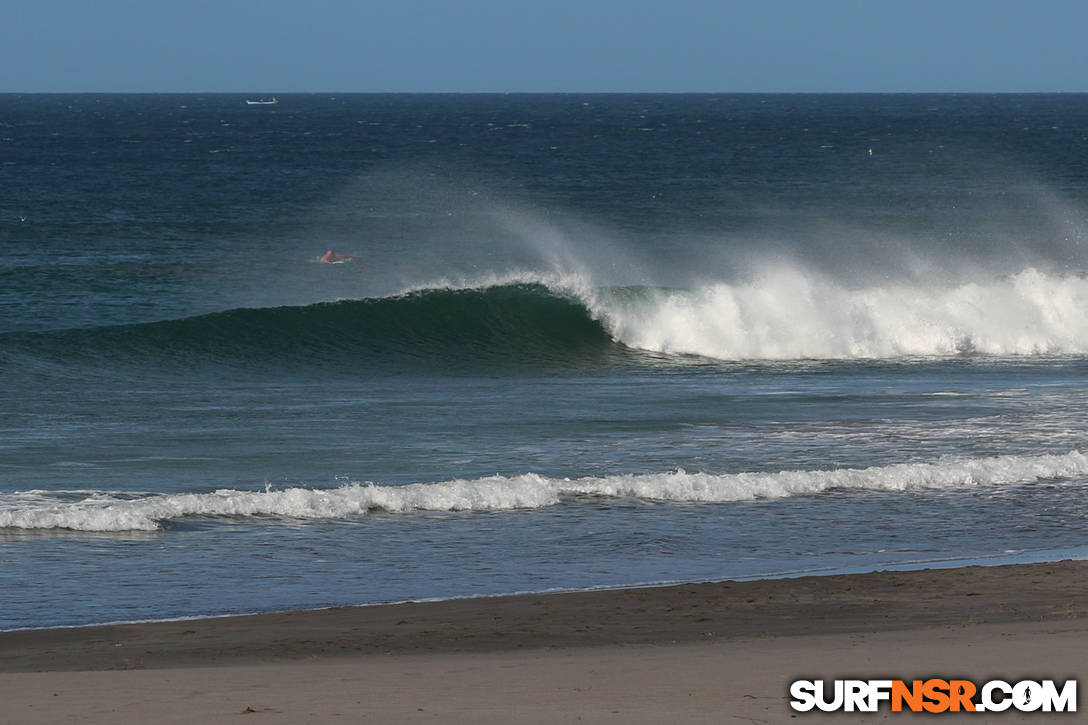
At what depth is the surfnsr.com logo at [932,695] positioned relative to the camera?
268 inches

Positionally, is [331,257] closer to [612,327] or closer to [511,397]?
[612,327]

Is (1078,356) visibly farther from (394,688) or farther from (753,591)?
(394,688)

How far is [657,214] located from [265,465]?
37905mm

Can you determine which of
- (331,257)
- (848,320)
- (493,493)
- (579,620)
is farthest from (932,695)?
(331,257)

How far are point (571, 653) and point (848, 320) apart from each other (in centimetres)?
1840

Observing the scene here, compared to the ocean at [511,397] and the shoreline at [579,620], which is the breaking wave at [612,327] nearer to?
the ocean at [511,397]

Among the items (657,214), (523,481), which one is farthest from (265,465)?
(657,214)

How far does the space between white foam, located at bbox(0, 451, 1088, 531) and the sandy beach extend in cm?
300

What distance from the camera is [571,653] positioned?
823cm

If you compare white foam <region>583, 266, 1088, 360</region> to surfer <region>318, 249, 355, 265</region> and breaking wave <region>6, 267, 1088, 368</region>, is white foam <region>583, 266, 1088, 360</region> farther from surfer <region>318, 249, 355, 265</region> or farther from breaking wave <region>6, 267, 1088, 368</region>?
surfer <region>318, 249, 355, 265</region>

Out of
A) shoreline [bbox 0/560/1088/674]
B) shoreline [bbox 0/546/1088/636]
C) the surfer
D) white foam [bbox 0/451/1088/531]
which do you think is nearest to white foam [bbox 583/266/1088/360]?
white foam [bbox 0/451/1088/531]

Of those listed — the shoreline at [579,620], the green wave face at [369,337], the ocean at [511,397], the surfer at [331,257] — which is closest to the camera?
the shoreline at [579,620]

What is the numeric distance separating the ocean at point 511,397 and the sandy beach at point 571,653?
0.67 meters

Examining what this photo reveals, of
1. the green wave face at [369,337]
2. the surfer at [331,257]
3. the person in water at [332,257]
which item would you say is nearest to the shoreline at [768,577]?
the green wave face at [369,337]
